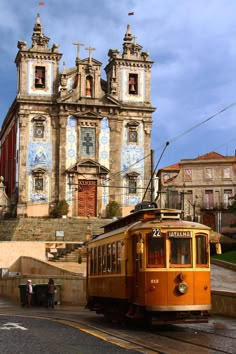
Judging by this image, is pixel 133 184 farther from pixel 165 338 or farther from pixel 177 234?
pixel 165 338

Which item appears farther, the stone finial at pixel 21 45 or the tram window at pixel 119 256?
the stone finial at pixel 21 45

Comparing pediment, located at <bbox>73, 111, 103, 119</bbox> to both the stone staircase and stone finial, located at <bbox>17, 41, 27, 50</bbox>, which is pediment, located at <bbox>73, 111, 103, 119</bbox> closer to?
stone finial, located at <bbox>17, 41, 27, 50</bbox>

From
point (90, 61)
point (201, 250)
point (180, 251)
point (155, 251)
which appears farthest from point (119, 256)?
point (90, 61)

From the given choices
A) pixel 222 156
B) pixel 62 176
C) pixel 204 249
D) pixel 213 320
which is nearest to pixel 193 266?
pixel 204 249

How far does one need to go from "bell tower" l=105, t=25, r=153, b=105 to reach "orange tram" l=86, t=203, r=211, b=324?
38.5 metres

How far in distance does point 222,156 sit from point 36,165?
34621 mm

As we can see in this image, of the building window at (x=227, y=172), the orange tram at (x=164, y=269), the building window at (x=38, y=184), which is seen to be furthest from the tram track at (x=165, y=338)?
the building window at (x=227, y=172)

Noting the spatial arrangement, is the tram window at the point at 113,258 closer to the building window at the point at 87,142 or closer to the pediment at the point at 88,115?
the building window at the point at 87,142

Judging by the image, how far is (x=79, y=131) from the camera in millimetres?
53781

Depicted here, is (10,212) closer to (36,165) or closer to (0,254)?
(36,165)

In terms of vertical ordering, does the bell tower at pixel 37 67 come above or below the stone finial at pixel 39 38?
below

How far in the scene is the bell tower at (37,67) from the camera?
53.7 meters

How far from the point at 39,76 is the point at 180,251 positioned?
39753 mm

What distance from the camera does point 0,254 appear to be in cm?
4303
